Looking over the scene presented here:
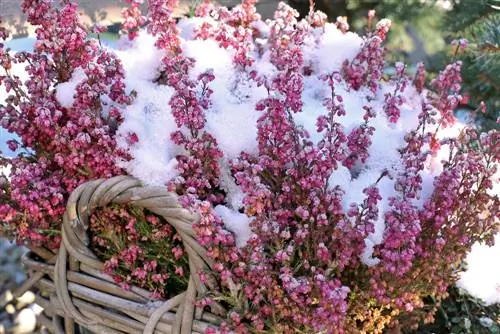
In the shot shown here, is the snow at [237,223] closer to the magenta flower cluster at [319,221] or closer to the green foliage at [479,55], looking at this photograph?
the magenta flower cluster at [319,221]

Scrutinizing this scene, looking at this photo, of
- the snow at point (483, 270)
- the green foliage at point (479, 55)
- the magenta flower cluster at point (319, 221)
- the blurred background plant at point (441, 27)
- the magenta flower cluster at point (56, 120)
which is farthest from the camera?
the blurred background plant at point (441, 27)

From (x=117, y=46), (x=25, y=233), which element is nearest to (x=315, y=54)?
(x=117, y=46)

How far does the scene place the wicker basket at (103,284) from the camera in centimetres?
97

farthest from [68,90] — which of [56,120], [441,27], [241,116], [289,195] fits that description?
[441,27]

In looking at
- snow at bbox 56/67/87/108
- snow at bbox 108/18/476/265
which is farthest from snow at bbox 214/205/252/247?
snow at bbox 56/67/87/108

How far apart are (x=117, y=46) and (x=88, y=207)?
49 cm

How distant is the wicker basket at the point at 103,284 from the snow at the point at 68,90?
145 millimetres

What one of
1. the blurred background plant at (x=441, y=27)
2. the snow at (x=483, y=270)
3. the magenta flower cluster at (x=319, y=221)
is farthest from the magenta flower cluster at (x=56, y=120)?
the blurred background plant at (x=441, y=27)

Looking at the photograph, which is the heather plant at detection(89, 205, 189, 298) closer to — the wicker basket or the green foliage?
the wicker basket

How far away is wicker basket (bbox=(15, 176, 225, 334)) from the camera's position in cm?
97

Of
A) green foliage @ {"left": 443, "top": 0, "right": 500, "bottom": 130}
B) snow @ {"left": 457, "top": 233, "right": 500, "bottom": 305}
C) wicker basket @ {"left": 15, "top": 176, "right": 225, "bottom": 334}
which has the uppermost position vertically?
green foliage @ {"left": 443, "top": 0, "right": 500, "bottom": 130}

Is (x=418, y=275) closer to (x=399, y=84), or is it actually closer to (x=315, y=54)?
(x=399, y=84)

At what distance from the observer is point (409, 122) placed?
123 cm

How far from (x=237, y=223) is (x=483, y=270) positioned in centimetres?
47
